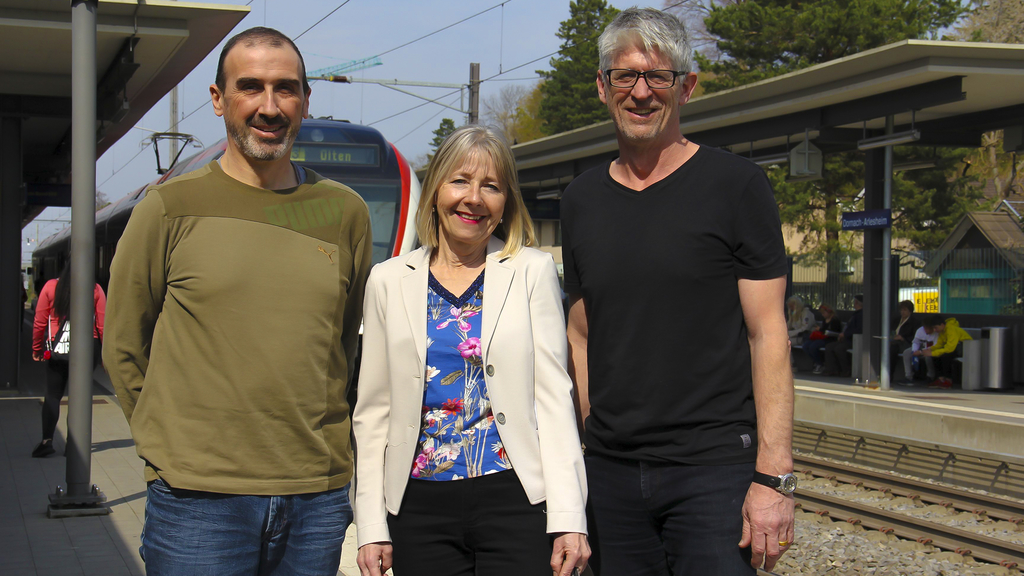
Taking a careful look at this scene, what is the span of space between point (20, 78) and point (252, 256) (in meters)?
11.8

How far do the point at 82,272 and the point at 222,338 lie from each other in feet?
15.4


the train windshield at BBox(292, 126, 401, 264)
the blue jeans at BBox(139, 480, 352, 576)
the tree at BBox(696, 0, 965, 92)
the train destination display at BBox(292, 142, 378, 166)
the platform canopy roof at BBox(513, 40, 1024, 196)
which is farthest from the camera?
the tree at BBox(696, 0, 965, 92)

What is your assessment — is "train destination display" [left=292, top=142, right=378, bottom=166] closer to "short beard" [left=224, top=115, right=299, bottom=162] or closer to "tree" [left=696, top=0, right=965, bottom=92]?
"short beard" [left=224, top=115, right=299, bottom=162]

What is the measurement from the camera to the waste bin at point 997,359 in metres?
14.6

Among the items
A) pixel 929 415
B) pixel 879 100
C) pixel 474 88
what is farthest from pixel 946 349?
pixel 474 88

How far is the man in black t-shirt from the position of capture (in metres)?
2.54

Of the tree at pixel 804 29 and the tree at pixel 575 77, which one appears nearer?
the tree at pixel 804 29

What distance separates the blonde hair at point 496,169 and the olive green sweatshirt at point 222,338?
1.25 ft

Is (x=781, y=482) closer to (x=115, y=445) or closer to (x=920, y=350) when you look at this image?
(x=115, y=445)

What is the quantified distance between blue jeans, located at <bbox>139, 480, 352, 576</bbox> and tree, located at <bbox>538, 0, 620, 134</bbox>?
1799 inches

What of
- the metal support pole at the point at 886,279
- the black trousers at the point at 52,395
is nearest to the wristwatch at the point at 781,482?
the black trousers at the point at 52,395

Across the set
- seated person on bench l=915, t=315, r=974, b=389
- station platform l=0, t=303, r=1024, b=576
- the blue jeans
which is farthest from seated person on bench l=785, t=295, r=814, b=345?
the blue jeans

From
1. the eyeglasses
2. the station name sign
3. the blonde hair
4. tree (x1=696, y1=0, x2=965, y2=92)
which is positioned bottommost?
the blonde hair

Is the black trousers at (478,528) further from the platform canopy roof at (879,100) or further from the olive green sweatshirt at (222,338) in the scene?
the platform canopy roof at (879,100)
